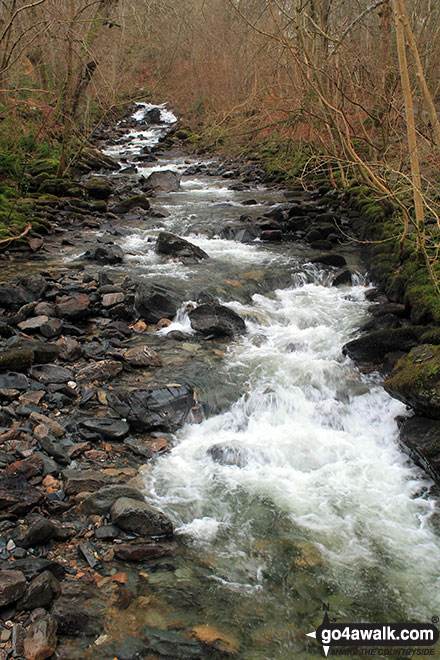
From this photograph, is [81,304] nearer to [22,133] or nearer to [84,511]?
[84,511]

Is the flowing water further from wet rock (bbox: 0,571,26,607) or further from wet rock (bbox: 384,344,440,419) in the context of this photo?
wet rock (bbox: 0,571,26,607)

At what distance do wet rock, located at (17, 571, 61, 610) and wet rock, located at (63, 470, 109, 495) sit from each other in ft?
3.23

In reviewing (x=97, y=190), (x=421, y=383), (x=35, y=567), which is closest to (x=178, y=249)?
(x=97, y=190)

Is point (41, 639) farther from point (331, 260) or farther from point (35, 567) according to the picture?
point (331, 260)

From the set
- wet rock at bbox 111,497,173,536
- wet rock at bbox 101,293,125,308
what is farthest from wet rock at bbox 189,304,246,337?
wet rock at bbox 111,497,173,536

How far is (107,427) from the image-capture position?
4785 millimetres

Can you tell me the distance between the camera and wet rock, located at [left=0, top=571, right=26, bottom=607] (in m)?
2.71

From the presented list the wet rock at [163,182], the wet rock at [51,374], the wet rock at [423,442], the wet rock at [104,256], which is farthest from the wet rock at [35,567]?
the wet rock at [163,182]

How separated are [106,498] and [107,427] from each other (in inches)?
42.4

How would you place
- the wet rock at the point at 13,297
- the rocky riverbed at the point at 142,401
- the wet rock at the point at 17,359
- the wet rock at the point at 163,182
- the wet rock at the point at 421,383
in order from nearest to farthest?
the rocky riverbed at the point at 142,401 < the wet rock at the point at 421,383 < the wet rock at the point at 17,359 < the wet rock at the point at 13,297 < the wet rock at the point at 163,182

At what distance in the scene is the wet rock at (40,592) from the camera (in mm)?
2766

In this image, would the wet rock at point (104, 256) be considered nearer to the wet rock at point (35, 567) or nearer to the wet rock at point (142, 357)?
the wet rock at point (142, 357)

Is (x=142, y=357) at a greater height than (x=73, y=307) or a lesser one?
lesser

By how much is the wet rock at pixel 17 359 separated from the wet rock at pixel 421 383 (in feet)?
12.6
